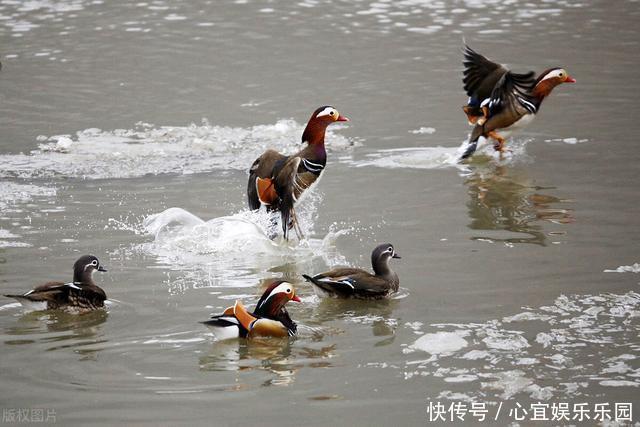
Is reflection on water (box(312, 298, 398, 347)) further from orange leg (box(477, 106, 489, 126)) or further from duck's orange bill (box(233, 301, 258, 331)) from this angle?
orange leg (box(477, 106, 489, 126))

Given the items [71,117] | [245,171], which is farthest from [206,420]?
[71,117]

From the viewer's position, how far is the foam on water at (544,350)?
21.6ft

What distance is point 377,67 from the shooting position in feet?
56.5

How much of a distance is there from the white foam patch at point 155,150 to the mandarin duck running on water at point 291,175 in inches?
87.7

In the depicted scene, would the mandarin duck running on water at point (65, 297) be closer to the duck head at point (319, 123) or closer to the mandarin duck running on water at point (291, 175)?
the mandarin duck running on water at point (291, 175)

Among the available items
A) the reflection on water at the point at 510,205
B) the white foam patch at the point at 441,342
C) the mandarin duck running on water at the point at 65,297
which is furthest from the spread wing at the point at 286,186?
the white foam patch at the point at 441,342

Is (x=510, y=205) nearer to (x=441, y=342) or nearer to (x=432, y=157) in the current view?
(x=432, y=157)

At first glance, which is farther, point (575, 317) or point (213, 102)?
point (213, 102)

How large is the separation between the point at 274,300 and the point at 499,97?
6.14m

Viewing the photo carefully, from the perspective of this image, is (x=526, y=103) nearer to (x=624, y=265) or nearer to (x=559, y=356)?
(x=624, y=265)

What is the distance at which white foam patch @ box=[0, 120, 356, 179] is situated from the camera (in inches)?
489

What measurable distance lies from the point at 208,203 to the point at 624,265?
4436 mm

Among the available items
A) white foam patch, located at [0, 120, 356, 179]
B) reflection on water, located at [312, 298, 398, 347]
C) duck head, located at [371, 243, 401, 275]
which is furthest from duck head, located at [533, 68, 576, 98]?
reflection on water, located at [312, 298, 398, 347]

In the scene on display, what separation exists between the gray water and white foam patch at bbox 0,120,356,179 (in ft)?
0.14
